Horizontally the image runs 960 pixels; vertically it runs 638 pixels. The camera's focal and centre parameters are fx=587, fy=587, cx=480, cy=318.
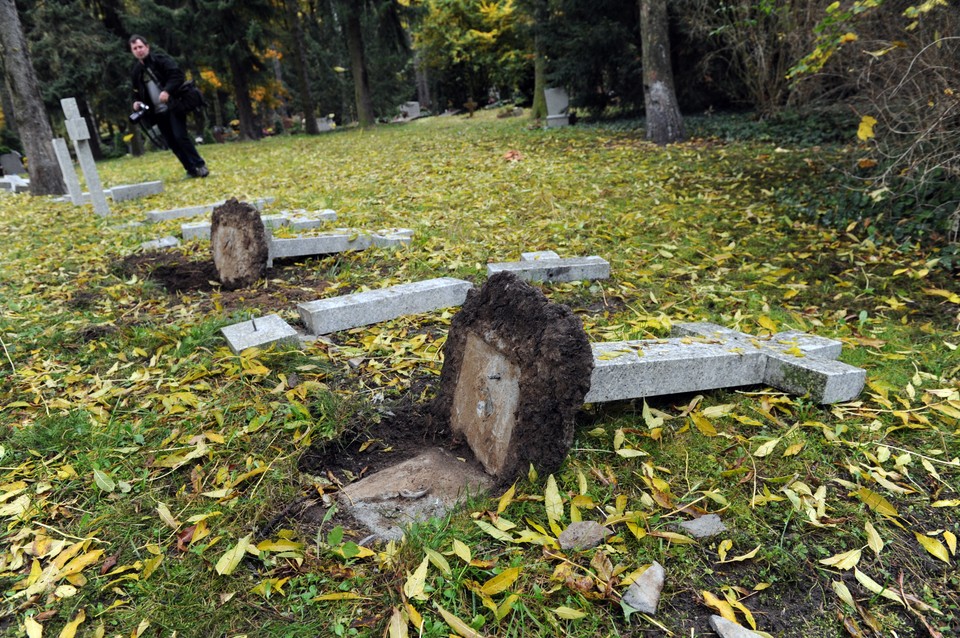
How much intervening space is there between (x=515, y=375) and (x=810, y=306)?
2.76 meters

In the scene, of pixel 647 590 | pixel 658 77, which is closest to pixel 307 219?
pixel 647 590

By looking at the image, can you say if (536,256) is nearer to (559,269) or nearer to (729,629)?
(559,269)

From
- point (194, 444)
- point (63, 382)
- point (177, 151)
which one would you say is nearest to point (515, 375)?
point (194, 444)

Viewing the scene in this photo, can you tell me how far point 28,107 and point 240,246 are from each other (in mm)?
8182

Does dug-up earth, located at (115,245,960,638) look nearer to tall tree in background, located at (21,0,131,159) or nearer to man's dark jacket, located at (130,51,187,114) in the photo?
man's dark jacket, located at (130,51,187,114)

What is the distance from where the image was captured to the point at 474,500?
2217 mm

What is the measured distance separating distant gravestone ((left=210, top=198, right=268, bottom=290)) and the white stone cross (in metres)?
3.14

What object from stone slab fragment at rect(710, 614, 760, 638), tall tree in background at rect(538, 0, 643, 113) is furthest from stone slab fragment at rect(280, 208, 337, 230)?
tall tree in background at rect(538, 0, 643, 113)

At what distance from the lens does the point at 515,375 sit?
7.80 feet

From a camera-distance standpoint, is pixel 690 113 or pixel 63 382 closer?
pixel 63 382

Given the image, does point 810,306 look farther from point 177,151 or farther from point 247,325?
point 177,151

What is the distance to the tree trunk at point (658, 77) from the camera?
9.77 meters

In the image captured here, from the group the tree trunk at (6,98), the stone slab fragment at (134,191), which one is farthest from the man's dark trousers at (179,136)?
the tree trunk at (6,98)

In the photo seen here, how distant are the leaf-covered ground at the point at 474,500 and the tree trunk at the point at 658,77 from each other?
19.7 feet
